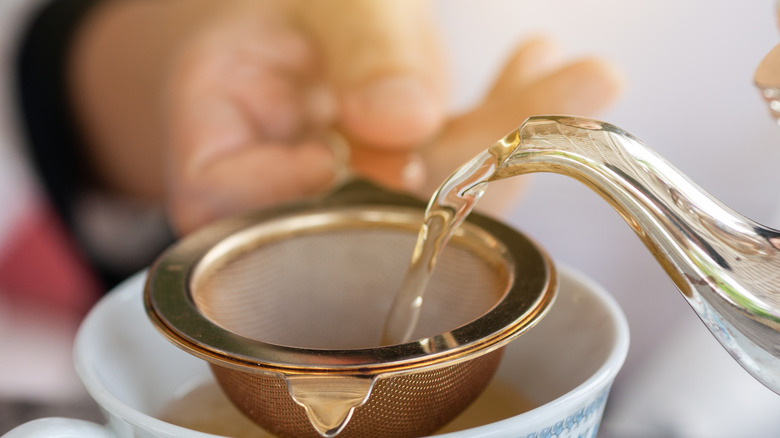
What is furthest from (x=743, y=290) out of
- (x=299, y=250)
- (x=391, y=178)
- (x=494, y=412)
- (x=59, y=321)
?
(x=59, y=321)

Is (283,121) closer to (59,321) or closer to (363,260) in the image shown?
(363,260)

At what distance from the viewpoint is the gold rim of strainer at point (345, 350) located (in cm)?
30

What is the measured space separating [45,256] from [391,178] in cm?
58

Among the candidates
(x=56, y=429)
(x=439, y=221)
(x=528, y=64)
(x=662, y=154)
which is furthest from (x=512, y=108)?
(x=56, y=429)

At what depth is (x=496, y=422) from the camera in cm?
30

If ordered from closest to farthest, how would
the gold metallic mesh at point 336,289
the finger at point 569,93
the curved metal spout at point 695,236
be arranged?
the curved metal spout at point 695,236
the gold metallic mesh at point 336,289
the finger at point 569,93

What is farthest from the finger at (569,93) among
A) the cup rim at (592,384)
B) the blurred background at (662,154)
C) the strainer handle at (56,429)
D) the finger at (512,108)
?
the strainer handle at (56,429)

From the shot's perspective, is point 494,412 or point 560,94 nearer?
point 494,412

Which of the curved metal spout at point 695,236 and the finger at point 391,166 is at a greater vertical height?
the curved metal spout at point 695,236

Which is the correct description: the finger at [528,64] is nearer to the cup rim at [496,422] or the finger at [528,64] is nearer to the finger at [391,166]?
the finger at [391,166]

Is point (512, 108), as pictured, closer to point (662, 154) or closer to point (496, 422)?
point (662, 154)

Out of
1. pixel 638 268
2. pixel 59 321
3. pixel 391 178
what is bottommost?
pixel 59 321

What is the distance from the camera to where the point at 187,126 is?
0.63 meters

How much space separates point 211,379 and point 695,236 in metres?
0.30
